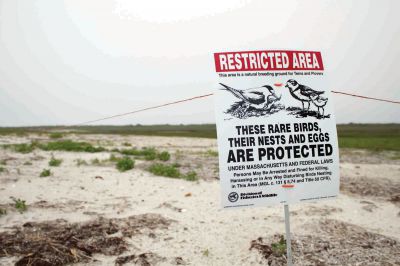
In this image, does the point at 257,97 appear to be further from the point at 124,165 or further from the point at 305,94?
the point at 124,165

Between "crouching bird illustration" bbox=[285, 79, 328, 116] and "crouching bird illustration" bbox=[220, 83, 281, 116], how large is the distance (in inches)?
8.2

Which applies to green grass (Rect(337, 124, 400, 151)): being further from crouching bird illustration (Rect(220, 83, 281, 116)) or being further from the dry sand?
crouching bird illustration (Rect(220, 83, 281, 116))

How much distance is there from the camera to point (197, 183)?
9047 millimetres

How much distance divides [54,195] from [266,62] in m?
6.71

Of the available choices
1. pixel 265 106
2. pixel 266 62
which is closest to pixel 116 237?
pixel 265 106

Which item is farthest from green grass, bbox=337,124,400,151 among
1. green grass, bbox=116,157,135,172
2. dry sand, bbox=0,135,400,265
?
green grass, bbox=116,157,135,172

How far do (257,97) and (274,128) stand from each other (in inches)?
15.3

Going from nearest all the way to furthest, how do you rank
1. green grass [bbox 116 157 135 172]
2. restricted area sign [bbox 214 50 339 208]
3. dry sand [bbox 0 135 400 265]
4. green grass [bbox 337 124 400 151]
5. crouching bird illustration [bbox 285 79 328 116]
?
restricted area sign [bbox 214 50 339 208] < crouching bird illustration [bbox 285 79 328 116] < dry sand [bbox 0 135 400 265] < green grass [bbox 116 157 135 172] < green grass [bbox 337 124 400 151]

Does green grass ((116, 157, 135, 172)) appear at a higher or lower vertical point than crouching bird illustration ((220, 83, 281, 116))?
Answer: lower

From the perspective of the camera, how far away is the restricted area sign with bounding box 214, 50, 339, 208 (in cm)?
294

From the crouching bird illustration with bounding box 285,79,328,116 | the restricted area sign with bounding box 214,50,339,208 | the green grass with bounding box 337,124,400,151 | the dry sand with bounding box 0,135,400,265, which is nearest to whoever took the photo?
the restricted area sign with bounding box 214,50,339,208

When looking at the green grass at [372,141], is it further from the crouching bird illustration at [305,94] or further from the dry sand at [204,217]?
the crouching bird illustration at [305,94]

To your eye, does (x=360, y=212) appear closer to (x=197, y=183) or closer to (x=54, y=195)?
(x=197, y=183)

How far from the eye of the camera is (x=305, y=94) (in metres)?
3.18
